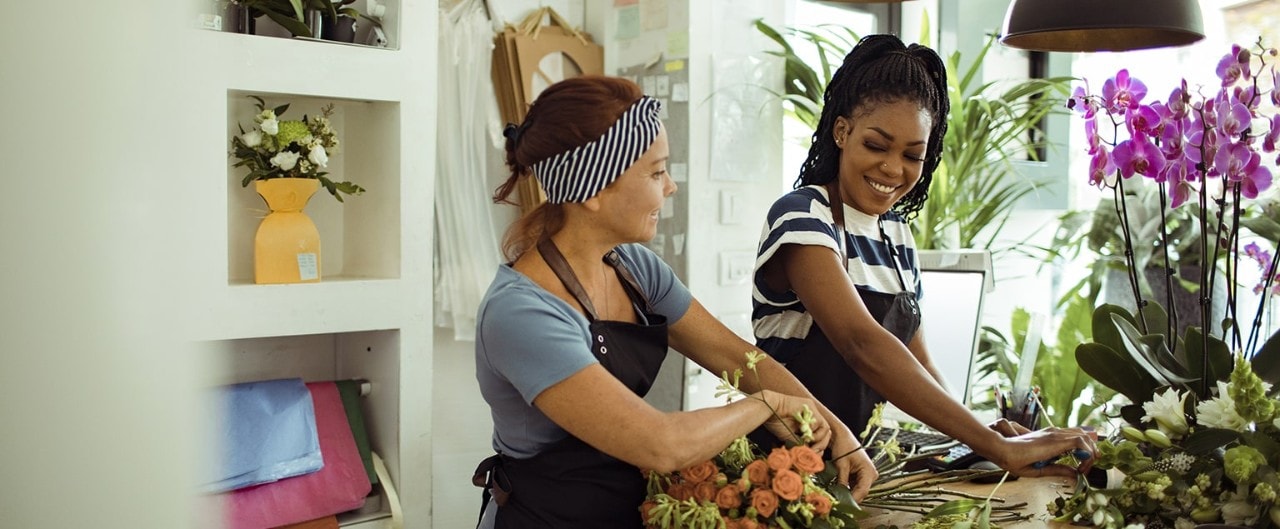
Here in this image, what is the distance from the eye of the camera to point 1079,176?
5.19 meters

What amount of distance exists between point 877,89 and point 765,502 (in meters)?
0.99

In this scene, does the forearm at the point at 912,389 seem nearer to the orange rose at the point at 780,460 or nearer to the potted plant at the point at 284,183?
the orange rose at the point at 780,460

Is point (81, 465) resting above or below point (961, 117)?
below

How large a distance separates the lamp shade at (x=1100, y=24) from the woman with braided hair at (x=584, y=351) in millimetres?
795

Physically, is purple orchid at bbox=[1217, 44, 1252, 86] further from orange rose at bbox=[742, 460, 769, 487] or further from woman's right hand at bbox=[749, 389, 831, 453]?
orange rose at bbox=[742, 460, 769, 487]

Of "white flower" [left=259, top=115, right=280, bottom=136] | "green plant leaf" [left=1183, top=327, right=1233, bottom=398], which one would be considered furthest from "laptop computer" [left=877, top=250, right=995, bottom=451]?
"white flower" [left=259, top=115, right=280, bottom=136]

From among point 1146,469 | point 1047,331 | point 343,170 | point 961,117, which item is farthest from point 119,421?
point 1047,331

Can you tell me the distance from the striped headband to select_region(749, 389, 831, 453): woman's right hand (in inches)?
16.5

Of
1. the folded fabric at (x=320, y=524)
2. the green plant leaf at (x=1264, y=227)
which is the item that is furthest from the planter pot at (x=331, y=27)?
the green plant leaf at (x=1264, y=227)

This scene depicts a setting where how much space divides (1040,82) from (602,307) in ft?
9.06

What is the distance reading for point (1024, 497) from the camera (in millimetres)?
1900

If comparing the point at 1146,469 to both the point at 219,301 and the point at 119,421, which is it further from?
the point at 219,301

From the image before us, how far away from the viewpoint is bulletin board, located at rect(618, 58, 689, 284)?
367 centimetres

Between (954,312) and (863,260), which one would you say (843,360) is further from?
(954,312)
